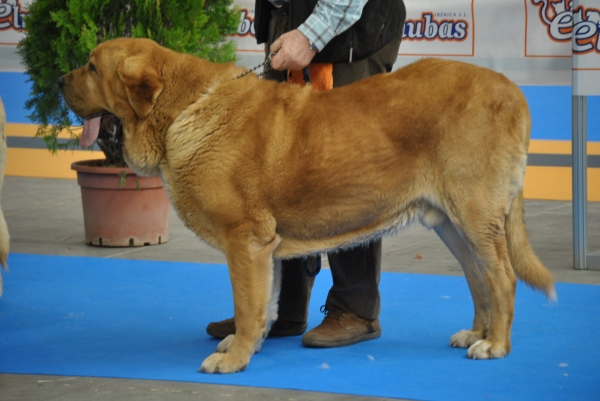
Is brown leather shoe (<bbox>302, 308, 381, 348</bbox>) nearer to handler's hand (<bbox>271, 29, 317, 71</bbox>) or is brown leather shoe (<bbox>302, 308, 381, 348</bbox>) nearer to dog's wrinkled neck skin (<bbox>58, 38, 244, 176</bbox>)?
dog's wrinkled neck skin (<bbox>58, 38, 244, 176</bbox>)

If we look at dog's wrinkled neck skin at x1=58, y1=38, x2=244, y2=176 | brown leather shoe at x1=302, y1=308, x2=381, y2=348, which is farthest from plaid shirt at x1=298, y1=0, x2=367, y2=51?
brown leather shoe at x1=302, y1=308, x2=381, y2=348

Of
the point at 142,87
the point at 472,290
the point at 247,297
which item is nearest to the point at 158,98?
the point at 142,87

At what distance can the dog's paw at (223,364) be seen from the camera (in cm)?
343

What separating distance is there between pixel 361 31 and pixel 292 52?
42 cm

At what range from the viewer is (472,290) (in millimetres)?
3889

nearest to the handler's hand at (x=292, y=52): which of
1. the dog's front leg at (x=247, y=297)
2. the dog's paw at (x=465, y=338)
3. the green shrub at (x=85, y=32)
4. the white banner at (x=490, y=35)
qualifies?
the dog's front leg at (x=247, y=297)

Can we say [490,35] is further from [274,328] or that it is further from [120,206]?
[274,328]

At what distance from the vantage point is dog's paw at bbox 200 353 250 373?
11.2 feet

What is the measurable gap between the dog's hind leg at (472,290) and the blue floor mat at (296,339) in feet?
0.28

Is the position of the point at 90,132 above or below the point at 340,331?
above

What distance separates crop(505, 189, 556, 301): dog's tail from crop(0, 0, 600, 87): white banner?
11.7ft

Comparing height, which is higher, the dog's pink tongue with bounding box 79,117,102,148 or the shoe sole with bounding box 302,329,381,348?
the dog's pink tongue with bounding box 79,117,102,148

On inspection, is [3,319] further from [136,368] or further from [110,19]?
[110,19]

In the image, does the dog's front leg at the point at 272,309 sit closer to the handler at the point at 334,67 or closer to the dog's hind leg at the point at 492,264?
the handler at the point at 334,67
